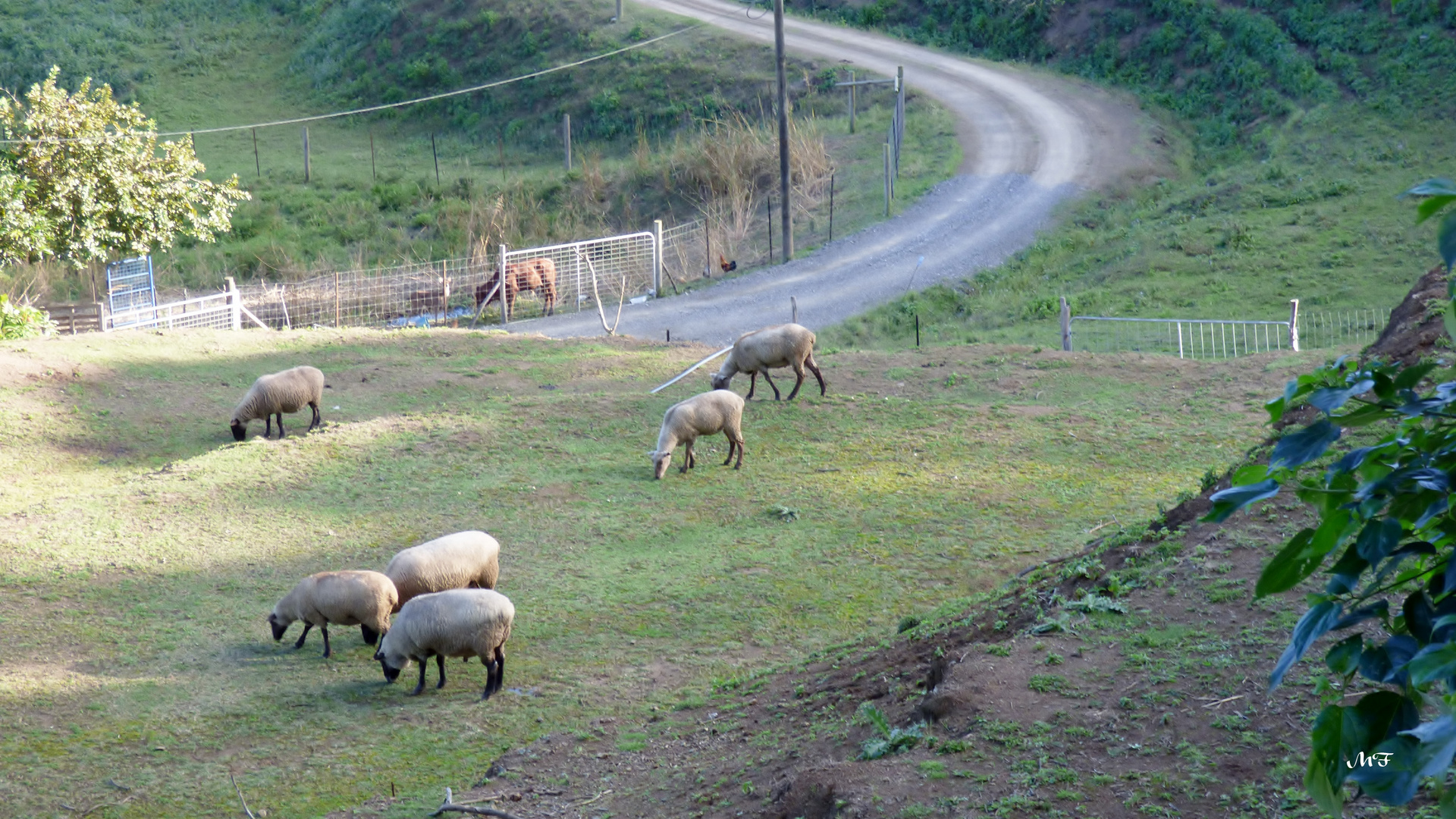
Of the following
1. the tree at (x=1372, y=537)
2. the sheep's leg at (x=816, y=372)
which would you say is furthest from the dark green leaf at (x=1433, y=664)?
the sheep's leg at (x=816, y=372)

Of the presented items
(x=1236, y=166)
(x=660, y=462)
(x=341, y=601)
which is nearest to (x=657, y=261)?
(x=660, y=462)

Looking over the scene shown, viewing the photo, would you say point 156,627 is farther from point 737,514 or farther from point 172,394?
point 172,394

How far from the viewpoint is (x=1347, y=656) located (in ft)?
7.34

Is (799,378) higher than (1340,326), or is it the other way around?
(1340,326)

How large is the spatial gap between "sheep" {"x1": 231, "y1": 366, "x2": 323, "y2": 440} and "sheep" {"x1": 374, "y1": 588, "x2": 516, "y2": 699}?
7.64 meters

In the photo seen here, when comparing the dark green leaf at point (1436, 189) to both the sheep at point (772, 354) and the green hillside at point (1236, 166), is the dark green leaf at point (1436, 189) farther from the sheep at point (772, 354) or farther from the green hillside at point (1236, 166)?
the green hillside at point (1236, 166)

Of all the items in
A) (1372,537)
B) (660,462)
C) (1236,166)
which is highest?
(1236,166)

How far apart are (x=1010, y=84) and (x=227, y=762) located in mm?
37191

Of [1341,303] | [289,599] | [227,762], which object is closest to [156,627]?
[289,599]

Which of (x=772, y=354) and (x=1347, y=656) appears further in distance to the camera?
(x=772, y=354)

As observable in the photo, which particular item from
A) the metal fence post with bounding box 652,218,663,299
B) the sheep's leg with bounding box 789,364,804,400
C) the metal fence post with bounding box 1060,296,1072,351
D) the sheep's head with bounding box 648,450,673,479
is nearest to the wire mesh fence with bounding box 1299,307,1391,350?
the metal fence post with bounding box 1060,296,1072,351

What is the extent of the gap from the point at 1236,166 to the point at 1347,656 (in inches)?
1289

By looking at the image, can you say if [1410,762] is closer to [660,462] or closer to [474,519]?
[474,519]

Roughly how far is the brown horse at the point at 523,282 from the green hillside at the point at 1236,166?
7026 mm
